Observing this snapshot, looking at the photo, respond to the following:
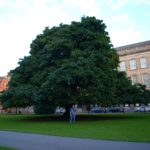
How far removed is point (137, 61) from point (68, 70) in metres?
49.4

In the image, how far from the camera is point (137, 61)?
3007 inches

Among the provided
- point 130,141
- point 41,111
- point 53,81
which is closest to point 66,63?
point 53,81

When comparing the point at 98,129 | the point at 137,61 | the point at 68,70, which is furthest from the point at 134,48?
the point at 98,129

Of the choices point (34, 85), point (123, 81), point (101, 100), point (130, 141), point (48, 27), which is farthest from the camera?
point (48, 27)

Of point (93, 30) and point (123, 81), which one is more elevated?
point (93, 30)

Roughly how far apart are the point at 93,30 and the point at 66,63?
27.0ft

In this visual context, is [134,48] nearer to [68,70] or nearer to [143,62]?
[143,62]

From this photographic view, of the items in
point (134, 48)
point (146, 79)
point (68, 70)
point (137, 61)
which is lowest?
point (68, 70)

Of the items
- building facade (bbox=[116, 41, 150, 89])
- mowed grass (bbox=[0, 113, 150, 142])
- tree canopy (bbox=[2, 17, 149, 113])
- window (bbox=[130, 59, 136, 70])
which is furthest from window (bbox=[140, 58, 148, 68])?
mowed grass (bbox=[0, 113, 150, 142])

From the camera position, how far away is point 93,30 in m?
37.3

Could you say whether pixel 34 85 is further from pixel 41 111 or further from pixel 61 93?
pixel 41 111

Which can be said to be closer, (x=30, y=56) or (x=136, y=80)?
(x=30, y=56)

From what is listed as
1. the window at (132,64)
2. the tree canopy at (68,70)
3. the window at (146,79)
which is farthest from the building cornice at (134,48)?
the tree canopy at (68,70)

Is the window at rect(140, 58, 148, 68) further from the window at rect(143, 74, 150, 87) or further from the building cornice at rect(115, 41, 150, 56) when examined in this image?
the window at rect(143, 74, 150, 87)
